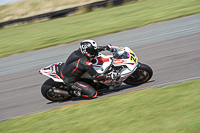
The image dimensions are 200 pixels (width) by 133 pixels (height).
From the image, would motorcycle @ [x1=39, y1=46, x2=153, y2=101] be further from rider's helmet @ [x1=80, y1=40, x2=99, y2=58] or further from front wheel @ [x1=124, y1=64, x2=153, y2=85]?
rider's helmet @ [x1=80, y1=40, x2=99, y2=58]

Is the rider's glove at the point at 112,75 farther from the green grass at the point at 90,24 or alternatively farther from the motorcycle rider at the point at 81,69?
the green grass at the point at 90,24

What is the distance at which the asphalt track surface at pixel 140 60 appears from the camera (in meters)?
7.98

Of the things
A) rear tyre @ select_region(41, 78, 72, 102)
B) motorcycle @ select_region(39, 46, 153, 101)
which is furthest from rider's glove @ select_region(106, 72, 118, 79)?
rear tyre @ select_region(41, 78, 72, 102)

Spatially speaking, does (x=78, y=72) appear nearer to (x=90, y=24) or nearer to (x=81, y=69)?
(x=81, y=69)

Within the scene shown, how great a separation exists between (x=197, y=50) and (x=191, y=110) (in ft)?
15.9

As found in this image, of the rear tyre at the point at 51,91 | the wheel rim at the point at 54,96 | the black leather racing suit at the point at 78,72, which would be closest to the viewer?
the black leather racing suit at the point at 78,72

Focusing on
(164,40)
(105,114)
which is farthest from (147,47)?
(105,114)

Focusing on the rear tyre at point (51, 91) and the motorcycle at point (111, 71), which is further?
the rear tyre at point (51, 91)

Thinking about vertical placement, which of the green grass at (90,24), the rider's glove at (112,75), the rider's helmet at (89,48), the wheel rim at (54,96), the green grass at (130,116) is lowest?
the green grass at (130,116)

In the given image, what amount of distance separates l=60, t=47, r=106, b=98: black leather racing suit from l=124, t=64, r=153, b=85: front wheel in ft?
2.92

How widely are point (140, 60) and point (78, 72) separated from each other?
3505mm

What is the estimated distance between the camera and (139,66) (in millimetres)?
7375

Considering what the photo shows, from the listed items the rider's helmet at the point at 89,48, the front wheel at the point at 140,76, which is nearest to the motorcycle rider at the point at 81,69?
the rider's helmet at the point at 89,48

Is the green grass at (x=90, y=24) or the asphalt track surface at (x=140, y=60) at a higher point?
the green grass at (x=90, y=24)
